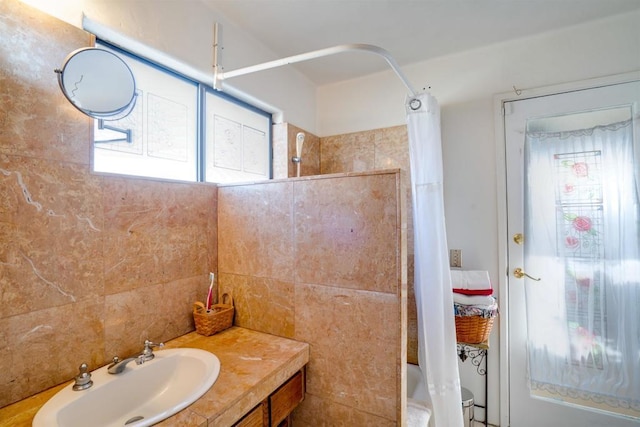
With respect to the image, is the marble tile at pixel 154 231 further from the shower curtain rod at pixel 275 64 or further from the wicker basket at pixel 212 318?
the shower curtain rod at pixel 275 64

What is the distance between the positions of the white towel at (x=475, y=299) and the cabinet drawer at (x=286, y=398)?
3.40 feet

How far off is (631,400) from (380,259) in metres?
1.91

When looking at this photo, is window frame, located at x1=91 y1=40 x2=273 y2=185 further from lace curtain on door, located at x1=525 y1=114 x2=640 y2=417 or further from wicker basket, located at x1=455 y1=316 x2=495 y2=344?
lace curtain on door, located at x1=525 y1=114 x2=640 y2=417

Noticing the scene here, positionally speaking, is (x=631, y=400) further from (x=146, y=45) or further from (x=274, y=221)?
(x=146, y=45)

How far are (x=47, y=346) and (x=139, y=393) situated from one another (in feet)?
1.10

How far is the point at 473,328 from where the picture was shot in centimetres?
167

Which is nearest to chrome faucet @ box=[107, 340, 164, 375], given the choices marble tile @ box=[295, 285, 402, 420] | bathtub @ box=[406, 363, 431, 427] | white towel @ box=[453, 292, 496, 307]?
marble tile @ box=[295, 285, 402, 420]

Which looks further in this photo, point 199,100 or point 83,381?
point 199,100

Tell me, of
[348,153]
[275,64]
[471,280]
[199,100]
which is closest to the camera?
[275,64]

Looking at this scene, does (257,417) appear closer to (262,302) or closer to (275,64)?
(262,302)

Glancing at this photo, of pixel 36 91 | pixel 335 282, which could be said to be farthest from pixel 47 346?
pixel 335 282

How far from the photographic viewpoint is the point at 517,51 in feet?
6.31

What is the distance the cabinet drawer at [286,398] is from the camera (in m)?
1.05

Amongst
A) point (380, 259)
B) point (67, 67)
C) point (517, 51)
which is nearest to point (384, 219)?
point (380, 259)
